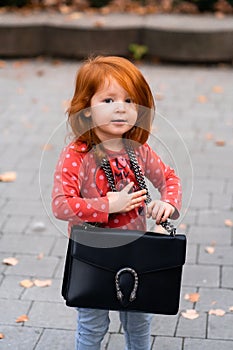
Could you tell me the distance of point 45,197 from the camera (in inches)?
116

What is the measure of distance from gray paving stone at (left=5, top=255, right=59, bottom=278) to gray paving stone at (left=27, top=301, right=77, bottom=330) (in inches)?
13.7

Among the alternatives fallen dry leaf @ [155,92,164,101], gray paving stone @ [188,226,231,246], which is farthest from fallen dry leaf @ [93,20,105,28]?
gray paving stone @ [188,226,231,246]

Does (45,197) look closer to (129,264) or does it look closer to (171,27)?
(129,264)

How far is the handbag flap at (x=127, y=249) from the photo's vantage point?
2686mm

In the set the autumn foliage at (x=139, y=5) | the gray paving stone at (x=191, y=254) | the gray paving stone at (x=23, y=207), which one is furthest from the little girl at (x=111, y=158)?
the autumn foliage at (x=139, y=5)

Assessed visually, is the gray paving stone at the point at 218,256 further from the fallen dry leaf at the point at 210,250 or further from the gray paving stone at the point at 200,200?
the gray paving stone at the point at 200,200

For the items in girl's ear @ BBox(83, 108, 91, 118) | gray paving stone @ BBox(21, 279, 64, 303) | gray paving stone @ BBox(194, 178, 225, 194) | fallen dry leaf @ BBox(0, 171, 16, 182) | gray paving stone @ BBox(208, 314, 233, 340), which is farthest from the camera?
fallen dry leaf @ BBox(0, 171, 16, 182)

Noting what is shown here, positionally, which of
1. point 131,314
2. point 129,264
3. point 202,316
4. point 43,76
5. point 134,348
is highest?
point 129,264

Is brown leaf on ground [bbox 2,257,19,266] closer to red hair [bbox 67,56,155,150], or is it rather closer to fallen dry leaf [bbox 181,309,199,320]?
fallen dry leaf [bbox 181,309,199,320]

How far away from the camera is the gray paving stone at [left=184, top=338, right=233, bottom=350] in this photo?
358cm

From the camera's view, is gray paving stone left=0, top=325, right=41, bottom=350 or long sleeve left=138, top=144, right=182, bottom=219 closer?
long sleeve left=138, top=144, right=182, bottom=219

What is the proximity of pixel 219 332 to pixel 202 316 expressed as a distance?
182 millimetres

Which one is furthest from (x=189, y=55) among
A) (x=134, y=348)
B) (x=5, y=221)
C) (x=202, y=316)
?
(x=134, y=348)

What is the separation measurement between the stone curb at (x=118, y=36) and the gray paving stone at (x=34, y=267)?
511 centimetres
